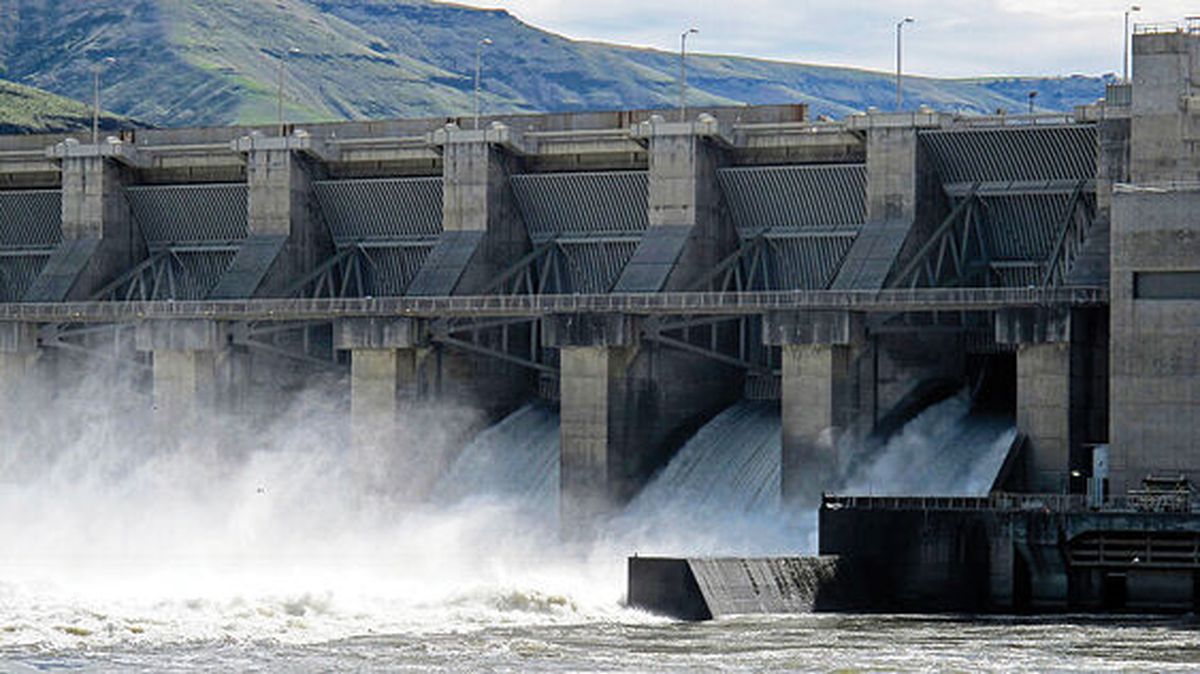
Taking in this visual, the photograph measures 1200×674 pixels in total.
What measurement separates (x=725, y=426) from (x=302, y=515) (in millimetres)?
15169

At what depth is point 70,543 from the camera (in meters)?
101

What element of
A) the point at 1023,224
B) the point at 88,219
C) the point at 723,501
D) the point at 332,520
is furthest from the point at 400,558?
the point at 88,219

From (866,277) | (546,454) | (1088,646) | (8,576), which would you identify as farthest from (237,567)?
(1088,646)

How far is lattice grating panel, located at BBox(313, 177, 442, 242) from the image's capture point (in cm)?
10700

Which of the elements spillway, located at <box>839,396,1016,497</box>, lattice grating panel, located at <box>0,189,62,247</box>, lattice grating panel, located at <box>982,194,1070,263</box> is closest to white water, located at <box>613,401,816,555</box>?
spillway, located at <box>839,396,1016,497</box>

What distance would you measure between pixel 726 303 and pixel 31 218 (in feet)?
111

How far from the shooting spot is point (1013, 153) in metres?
96.3

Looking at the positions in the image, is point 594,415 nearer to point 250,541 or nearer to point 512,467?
point 512,467

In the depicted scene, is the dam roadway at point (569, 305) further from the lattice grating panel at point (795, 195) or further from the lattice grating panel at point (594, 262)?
the lattice grating panel at point (795, 195)

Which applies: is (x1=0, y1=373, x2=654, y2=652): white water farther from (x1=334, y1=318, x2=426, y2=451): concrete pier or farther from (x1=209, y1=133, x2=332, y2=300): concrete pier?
(x1=209, y1=133, x2=332, y2=300): concrete pier

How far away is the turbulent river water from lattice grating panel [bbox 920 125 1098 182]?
912 centimetres

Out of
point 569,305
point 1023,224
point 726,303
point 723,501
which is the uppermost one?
point 1023,224

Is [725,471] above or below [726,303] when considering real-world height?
below

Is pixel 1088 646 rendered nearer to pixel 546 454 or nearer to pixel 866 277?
pixel 866 277
